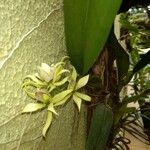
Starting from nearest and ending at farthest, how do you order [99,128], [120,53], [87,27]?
1. [87,27]
2. [99,128]
3. [120,53]

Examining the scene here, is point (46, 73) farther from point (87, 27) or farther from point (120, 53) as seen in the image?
point (120, 53)

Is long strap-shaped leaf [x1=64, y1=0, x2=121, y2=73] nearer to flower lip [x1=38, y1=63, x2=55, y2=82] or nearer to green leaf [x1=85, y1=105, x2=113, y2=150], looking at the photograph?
flower lip [x1=38, y1=63, x2=55, y2=82]

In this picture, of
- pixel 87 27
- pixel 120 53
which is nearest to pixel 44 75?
pixel 87 27

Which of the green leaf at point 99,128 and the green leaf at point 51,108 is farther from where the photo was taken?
the green leaf at point 99,128

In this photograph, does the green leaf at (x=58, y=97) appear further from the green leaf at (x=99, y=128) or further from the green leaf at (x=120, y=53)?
the green leaf at (x=120, y=53)

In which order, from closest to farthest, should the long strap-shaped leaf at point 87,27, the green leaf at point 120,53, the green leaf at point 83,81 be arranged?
the long strap-shaped leaf at point 87,27 → the green leaf at point 83,81 → the green leaf at point 120,53

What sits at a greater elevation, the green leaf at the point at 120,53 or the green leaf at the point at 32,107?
the green leaf at the point at 120,53

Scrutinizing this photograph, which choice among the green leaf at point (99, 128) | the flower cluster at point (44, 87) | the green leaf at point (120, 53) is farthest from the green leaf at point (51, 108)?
the green leaf at point (120, 53)
